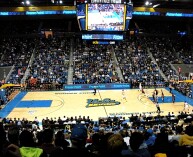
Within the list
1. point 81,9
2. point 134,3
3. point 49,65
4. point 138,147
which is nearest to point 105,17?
point 81,9

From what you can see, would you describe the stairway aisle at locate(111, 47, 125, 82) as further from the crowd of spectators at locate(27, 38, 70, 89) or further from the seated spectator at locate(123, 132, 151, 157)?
the seated spectator at locate(123, 132, 151, 157)

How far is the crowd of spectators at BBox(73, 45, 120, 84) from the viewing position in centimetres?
3991

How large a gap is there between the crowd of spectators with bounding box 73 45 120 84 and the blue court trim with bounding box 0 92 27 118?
7947 mm

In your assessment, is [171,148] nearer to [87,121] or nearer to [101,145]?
[101,145]

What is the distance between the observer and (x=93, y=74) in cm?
4116

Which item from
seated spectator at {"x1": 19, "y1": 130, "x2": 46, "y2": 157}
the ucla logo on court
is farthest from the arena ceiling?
seated spectator at {"x1": 19, "y1": 130, "x2": 46, "y2": 157}

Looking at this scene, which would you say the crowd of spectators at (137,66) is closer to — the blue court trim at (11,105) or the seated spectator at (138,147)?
the blue court trim at (11,105)

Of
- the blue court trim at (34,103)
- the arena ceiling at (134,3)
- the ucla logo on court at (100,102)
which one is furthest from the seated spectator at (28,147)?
the arena ceiling at (134,3)

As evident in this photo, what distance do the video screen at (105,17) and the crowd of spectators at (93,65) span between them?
11.8 meters

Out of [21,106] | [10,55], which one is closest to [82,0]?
[21,106]

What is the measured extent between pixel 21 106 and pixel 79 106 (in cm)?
605

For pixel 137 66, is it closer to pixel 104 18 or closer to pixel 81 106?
pixel 104 18

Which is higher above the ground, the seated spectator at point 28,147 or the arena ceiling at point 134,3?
the arena ceiling at point 134,3

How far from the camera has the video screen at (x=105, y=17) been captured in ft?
92.4
